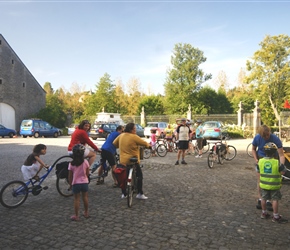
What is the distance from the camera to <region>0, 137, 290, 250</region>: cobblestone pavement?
4086 millimetres

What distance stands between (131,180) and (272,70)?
135ft

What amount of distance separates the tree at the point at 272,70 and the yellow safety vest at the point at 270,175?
3781 centimetres

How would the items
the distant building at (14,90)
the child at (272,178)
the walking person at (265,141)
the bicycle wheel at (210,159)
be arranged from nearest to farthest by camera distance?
the child at (272,178) → the walking person at (265,141) → the bicycle wheel at (210,159) → the distant building at (14,90)

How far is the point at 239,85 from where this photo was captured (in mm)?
69250

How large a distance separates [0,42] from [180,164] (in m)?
30.2

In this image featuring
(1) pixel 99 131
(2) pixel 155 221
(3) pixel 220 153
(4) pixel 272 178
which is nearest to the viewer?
(4) pixel 272 178

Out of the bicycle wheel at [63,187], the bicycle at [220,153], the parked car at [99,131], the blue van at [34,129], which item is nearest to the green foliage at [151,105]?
the blue van at [34,129]

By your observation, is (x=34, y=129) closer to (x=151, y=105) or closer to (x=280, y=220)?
(x=151, y=105)

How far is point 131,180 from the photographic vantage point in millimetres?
5746

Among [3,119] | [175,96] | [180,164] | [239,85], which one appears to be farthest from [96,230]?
[239,85]

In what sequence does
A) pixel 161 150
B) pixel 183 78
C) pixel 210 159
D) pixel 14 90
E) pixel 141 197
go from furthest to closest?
pixel 183 78
pixel 14 90
pixel 161 150
pixel 210 159
pixel 141 197

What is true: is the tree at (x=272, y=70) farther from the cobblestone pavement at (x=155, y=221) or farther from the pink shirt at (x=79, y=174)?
the pink shirt at (x=79, y=174)

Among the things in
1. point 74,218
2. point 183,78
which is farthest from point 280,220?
point 183,78

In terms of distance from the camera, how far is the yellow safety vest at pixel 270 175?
4.82m
